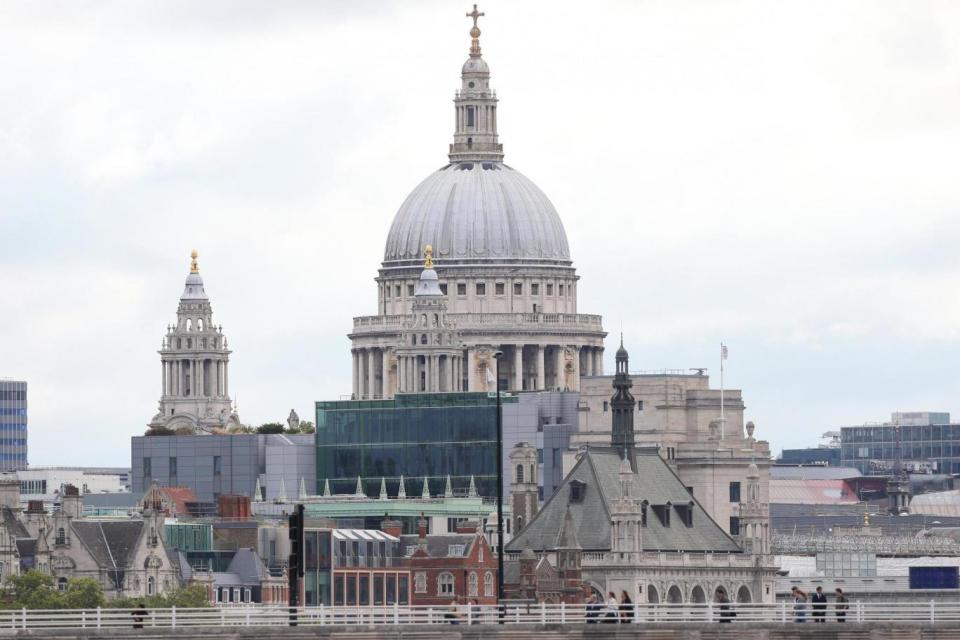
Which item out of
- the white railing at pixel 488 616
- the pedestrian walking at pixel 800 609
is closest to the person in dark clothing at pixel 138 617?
the white railing at pixel 488 616

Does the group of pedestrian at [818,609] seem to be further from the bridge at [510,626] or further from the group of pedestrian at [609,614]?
the group of pedestrian at [609,614]

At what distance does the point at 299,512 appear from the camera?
140m

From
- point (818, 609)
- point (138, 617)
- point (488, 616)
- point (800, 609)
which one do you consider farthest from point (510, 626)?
point (138, 617)

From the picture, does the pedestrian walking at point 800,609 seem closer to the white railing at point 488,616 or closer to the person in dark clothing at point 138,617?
the white railing at point 488,616

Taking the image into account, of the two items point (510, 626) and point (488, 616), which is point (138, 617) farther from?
point (510, 626)

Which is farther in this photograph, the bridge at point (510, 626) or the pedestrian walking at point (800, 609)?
the pedestrian walking at point (800, 609)

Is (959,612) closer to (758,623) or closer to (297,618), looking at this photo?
(758,623)

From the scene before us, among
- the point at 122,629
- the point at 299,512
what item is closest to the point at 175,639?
the point at 122,629

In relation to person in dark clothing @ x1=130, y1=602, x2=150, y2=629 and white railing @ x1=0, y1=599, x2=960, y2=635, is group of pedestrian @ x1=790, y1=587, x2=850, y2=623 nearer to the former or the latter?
white railing @ x1=0, y1=599, x2=960, y2=635

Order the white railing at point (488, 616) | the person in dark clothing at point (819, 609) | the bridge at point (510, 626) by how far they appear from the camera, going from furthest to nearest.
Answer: the person in dark clothing at point (819, 609) → the white railing at point (488, 616) → the bridge at point (510, 626)

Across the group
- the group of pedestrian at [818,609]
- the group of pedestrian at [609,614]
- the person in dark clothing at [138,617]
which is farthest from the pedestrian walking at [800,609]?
the person in dark clothing at [138,617]

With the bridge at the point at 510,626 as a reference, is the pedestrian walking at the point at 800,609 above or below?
above

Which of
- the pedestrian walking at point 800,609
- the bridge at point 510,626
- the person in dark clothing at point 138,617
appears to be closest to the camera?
the person in dark clothing at point 138,617

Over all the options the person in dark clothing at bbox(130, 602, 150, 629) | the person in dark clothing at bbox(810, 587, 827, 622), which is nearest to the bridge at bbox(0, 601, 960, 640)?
the person in dark clothing at bbox(130, 602, 150, 629)
